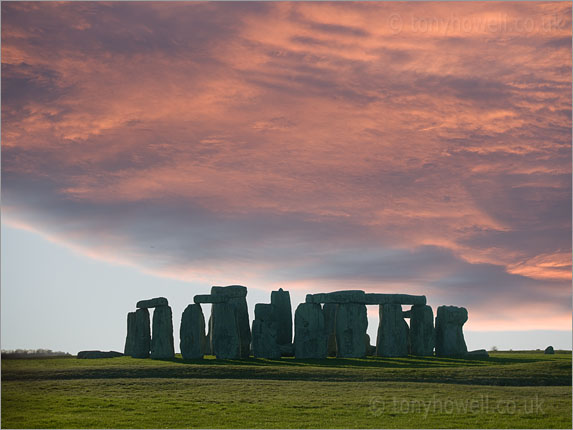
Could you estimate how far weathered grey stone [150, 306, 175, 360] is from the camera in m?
45.3

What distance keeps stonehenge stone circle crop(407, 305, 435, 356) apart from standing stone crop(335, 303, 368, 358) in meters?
3.67

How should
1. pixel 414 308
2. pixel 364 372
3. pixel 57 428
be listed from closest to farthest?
pixel 57 428 < pixel 364 372 < pixel 414 308

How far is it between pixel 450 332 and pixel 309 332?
31.2 feet

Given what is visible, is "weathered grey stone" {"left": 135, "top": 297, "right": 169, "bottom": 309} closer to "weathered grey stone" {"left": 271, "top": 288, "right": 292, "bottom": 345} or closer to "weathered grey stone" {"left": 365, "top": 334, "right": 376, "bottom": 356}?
"weathered grey stone" {"left": 271, "top": 288, "right": 292, "bottom": 345}

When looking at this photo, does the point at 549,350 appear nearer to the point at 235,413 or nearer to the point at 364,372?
the point at 364,372

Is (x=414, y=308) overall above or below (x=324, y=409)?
above

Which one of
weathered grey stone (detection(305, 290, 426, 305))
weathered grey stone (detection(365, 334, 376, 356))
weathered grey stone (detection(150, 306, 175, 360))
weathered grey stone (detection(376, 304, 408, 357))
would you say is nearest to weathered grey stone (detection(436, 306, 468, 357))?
weathered grey stone (detection(305, 290, 426, 305))

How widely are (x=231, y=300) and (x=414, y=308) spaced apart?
1134 centimetres

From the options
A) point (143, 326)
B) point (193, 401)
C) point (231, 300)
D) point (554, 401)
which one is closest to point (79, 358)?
point (143, 326)

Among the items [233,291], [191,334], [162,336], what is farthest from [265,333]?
A: [162,336]

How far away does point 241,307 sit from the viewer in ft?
153

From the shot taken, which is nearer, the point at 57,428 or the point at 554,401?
the point at 57,428

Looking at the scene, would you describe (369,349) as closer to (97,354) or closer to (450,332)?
(450,332)

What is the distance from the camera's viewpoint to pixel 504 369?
36.8m
